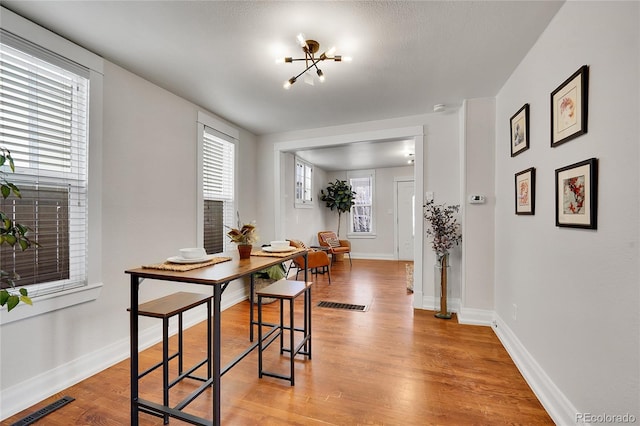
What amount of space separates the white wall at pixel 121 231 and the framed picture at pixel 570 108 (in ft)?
10.6

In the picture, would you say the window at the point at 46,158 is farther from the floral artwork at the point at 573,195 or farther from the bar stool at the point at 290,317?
the floral artwork at the point at 573,195

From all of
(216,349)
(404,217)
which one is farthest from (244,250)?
(404,217)

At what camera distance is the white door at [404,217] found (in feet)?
24.5

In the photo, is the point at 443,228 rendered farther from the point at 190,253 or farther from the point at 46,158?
the point at 46,158

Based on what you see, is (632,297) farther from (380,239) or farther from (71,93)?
(380,239)

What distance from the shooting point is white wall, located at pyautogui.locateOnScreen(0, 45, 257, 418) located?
6.10 feet

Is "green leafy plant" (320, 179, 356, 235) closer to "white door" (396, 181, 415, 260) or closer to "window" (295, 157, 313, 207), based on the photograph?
"window" (295, 157, 313, 207)

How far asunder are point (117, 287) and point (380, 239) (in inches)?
250

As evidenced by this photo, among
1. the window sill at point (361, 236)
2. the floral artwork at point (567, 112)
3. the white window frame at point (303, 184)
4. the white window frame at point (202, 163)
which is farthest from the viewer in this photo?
the window sill at point (361, 236)

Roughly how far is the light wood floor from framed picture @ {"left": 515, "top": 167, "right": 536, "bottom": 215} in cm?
125

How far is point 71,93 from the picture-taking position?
2135 mm

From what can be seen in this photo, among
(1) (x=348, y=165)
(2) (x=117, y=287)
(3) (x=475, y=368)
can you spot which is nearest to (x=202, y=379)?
(2) (x=117, y=287)

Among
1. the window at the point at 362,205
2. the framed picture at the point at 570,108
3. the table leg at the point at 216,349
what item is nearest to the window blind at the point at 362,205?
the window at the point at 362,205

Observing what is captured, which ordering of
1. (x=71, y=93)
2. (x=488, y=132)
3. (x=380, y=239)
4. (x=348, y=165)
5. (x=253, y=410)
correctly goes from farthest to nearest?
(x=380, y=239), (x=348, y=165), (x=488, y=132), (x=71, y=93), (x=253, y=410)
